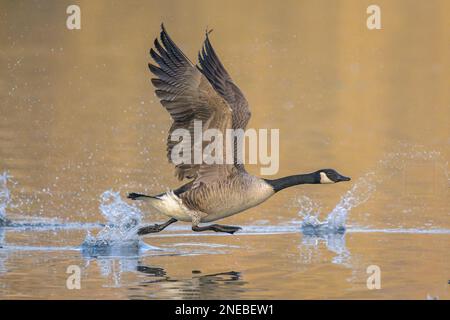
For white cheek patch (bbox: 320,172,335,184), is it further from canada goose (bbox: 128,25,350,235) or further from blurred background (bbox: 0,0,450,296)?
blurred background (bbox: 0,0,450,296)

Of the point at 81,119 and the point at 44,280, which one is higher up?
the point at 81,119

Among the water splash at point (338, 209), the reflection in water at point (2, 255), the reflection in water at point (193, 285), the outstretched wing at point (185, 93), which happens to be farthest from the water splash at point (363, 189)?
the reflection in water at point (2, 255)

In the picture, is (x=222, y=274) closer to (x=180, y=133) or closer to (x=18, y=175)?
(x=180, y=133)

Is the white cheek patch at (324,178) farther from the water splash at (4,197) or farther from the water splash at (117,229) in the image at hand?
the water splash at (4,197)

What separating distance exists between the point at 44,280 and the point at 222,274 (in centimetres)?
152

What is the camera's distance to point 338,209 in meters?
11.7

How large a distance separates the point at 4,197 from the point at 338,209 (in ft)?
12.5

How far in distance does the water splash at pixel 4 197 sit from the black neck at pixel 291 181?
120 inches

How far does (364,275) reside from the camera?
9.38 m

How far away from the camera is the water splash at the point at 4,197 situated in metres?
11.5

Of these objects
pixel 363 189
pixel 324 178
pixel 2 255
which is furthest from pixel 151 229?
pixel 363 189

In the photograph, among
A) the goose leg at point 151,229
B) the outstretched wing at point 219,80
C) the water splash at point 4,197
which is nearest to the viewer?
the outstretched wing at point 219,80

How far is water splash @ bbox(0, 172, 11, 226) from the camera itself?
37.8 feet
